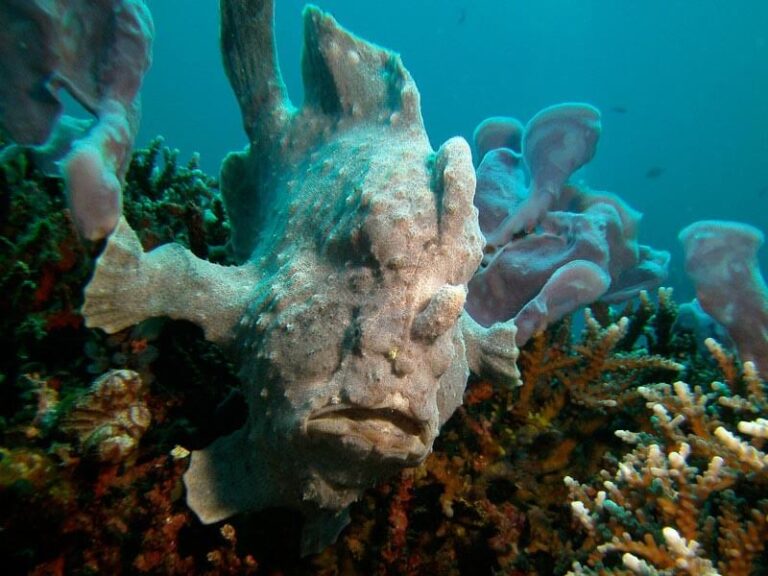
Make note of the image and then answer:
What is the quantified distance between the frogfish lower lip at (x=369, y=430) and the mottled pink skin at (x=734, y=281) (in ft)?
9.97

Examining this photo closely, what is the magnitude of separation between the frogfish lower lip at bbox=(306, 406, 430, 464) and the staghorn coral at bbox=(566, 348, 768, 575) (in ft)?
3.66

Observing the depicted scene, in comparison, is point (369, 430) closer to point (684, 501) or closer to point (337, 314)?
point (337, 314)

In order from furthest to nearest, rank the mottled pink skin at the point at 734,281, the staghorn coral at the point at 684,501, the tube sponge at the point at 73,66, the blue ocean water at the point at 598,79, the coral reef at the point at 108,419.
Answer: the blue ocean water at the point at 598,79
the mottled pink skin at the point at 734,281
the tube sponge at the point at 73,66
the coral reef at the point at 108,419
the staghorn coral at the point at 684,501

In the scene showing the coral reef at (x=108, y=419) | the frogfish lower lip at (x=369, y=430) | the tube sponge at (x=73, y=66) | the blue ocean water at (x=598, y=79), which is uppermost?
the blue ocean water at (x=598, y=79)

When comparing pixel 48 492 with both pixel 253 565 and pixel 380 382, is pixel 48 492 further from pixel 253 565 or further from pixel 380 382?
pixel 380 382

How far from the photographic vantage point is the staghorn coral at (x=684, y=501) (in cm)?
204

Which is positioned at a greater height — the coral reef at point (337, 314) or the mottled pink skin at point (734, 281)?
the mottled pink skin at point (734, 281)

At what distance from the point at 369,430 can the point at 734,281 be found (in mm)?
3400

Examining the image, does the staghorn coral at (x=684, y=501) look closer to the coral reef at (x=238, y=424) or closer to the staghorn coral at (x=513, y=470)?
the coral reef at (x=238, y=424)

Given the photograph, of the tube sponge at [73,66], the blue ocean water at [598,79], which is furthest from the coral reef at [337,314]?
the blue ocean water at [598,79]

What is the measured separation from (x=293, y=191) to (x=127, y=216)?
1.60 metres

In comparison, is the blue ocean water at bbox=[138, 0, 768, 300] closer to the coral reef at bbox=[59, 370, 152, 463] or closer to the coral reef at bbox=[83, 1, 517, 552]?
the coral reef at bbox=[83, 1, 517, 552]

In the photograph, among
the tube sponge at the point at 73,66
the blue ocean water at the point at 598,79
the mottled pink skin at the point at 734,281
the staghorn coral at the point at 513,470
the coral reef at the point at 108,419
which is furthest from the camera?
the blue ocean water at the point at 598,79

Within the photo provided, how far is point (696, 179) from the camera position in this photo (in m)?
73.1
